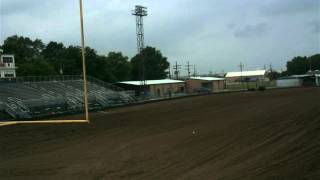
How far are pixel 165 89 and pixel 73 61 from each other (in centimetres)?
1826

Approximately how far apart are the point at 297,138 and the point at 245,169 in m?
4.71

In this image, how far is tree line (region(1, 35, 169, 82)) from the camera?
9012 cm

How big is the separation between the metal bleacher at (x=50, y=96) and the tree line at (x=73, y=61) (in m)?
18.2

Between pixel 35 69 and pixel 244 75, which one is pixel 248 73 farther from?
pixel 35 69

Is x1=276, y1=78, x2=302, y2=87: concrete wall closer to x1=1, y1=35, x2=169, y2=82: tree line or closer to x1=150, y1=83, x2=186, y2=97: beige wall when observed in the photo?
x1=150, y1=83, x2=186, y2=97: beige wall

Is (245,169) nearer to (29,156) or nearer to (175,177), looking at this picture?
(175,177)

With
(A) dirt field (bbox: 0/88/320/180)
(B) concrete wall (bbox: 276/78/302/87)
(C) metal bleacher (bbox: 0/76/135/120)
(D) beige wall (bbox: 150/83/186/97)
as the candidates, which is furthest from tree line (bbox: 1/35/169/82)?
(A) dirt field (bbox: 0/88/320/180)

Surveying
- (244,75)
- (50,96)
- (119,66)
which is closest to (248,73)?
(244,75)

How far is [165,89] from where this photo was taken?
316ft

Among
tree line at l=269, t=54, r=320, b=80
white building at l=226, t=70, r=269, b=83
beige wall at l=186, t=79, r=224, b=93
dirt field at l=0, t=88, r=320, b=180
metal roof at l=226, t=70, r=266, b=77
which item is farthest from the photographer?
metal roof at l=226, t=70, r=266, b=77

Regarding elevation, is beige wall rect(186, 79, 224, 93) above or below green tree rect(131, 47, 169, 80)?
below

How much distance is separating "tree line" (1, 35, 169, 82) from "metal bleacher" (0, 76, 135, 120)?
59.7 ft

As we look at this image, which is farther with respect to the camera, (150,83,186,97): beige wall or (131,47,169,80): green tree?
(131,47,169,80): green tree

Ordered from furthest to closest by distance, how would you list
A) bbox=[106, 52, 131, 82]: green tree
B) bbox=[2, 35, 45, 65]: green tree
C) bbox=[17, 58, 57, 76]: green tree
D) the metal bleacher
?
bbox=[106, 52, 131, 82]: green tree
bbox=[2, 35, 45, 65]: green tree
bbox=[17, 58, 57, 76]: green tree
the metal bleacher
